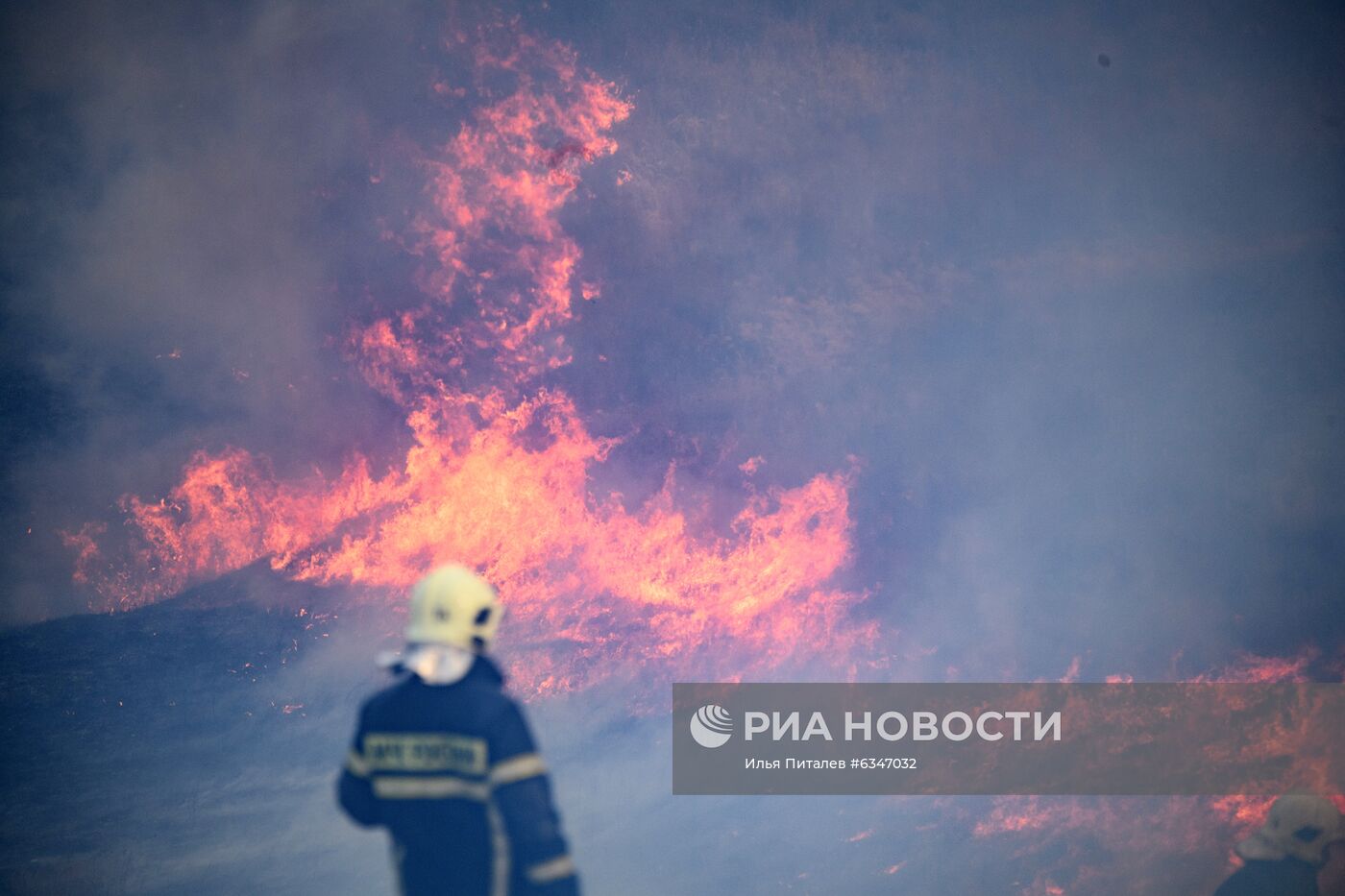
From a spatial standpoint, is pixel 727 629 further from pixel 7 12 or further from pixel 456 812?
pixel 7 12

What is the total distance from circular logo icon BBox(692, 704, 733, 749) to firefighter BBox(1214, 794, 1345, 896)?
5.92m

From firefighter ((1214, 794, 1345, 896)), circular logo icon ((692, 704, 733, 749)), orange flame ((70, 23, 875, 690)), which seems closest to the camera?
firefighter ((1214, 794, 1345, 896))

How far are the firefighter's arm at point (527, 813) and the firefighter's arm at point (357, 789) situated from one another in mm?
534

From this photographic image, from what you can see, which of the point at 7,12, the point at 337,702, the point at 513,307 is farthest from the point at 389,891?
the point at 7,12

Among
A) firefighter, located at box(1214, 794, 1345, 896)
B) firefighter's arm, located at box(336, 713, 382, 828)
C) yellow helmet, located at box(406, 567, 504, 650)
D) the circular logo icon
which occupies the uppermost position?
the circular logo icon

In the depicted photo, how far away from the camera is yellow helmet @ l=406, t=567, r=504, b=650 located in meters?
2.86

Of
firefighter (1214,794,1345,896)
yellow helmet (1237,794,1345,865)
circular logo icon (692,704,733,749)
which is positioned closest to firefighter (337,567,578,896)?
firefighter (1214,794,1345,896)

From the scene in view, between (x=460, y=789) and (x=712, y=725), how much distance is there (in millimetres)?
7322

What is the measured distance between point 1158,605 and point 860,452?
442 centimetres

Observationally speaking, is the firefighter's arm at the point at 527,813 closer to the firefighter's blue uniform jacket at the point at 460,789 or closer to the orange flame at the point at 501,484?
the firefighter's blue uniform jacket at the point at 460,789

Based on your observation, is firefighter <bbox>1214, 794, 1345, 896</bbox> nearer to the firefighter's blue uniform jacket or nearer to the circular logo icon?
the firefighter's blue uniform jacket

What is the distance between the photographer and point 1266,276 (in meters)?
10.6

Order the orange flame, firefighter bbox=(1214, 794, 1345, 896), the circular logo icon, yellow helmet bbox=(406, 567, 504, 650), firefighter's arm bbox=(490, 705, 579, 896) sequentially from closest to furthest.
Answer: firefighter's arm bbox=(490, 705, 579, 896), yellow helmet bbox=(406, 567, 504, 650), firefighter bbox=(1214, 794, 1345, 896), the orange flame, the circular logo icon

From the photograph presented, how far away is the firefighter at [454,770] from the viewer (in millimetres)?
2600
